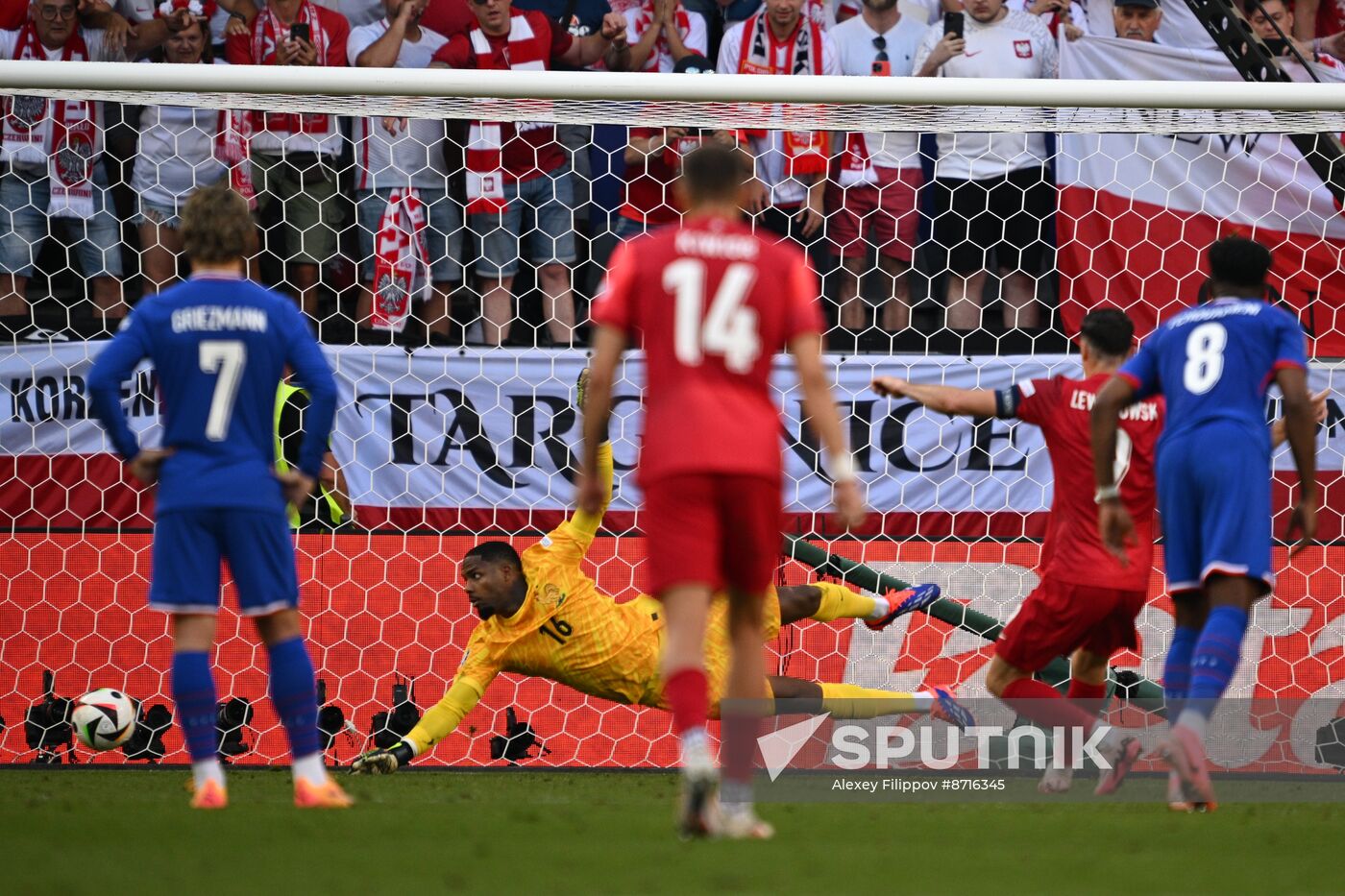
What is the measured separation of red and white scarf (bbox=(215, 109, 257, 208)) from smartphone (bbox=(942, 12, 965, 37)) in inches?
157

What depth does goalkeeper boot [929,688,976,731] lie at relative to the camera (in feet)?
22.1

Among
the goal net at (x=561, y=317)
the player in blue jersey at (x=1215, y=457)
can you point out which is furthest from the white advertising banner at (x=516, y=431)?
the player in blue jersey at (x=1215, y=457)

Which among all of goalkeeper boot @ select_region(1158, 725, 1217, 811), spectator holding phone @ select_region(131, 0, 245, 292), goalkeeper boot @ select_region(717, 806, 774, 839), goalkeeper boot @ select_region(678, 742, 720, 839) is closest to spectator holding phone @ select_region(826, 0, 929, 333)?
spectator holding phone @ select_region(131, 0, 245, 292)

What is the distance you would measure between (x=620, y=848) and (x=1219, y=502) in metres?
2.23

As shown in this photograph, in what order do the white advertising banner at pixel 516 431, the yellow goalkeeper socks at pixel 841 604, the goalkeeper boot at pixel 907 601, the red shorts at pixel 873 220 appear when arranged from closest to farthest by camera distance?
the yellow goalkeeper socks at pixel 841 604, the goalkeeper boot at pixel 907 601, the white advertising banner at pixel 516 431, the red shorts at pixel 873 220

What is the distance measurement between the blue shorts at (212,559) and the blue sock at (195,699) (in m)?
0.14

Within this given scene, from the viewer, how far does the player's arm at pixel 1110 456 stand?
16.2ft

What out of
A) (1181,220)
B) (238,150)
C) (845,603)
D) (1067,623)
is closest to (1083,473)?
(1067,623)

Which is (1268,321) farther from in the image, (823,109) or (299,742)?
(299,742)

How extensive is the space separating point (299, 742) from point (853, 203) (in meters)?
4.74

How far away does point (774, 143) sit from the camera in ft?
28.4

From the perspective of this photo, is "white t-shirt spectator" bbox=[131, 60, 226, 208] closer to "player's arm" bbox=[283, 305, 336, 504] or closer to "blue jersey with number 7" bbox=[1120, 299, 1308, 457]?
"player's arm" bbox=[283, 305, 336, 504]

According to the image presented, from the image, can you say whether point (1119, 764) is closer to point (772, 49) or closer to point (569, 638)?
point (569, 638)

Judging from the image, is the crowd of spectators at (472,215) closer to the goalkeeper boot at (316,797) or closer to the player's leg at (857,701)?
the player's leg at (857,701)
